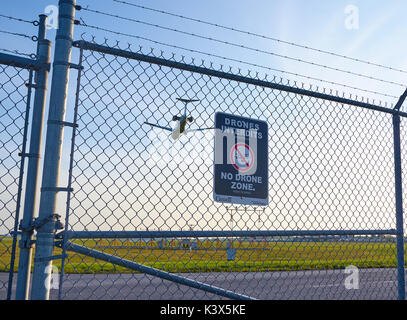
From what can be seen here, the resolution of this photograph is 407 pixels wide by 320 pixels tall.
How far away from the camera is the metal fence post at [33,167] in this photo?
7.81ft

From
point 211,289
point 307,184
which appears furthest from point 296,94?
point 211,289

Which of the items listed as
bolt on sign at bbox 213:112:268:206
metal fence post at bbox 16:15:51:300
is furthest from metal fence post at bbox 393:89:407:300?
metal fence post at bbox 16:15:51:300

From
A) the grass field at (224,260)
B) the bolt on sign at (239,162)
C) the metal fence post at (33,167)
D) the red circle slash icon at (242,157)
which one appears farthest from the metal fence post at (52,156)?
the red circle slash icon at (242,157)

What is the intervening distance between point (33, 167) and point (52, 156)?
0.68 ft

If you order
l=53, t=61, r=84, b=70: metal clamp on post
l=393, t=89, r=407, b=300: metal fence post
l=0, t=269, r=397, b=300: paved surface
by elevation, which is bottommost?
l=0, t=269, r=397, b=300: paved surface

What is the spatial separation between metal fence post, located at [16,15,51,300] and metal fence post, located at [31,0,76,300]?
0.41ft

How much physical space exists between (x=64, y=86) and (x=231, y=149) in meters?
1.27

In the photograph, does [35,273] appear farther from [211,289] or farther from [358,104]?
[358,104]

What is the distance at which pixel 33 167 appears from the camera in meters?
2.44

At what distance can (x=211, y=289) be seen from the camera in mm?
2842

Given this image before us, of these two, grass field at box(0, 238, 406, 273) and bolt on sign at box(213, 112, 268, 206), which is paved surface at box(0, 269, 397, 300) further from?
bolt on sign at box(213, 112, 268, 206)

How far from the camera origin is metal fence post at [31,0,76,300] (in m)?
2.28

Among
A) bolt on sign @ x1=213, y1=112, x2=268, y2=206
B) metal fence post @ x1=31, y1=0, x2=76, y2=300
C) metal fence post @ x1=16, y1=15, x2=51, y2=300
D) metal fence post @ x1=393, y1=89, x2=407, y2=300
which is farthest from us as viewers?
metal fence post @ x1=393, y1=89, x2=407, y2=300

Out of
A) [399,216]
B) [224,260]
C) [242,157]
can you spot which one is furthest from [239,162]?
[224,260]
